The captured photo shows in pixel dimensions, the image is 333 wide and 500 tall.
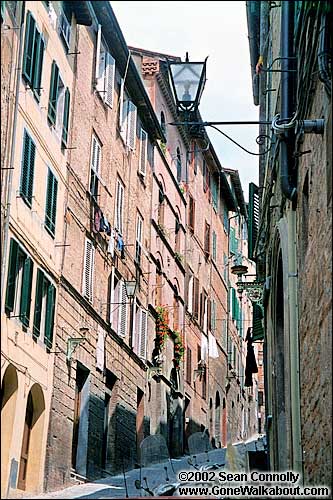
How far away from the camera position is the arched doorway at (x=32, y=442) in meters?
16.0

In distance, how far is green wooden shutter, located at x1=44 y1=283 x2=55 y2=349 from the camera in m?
17.2

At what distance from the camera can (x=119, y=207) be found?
80.3 feet

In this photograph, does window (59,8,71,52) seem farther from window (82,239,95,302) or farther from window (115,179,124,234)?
window (115,179,124,234)

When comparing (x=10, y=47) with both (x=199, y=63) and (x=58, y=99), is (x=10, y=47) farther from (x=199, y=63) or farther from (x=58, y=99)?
(x=58, y=99)

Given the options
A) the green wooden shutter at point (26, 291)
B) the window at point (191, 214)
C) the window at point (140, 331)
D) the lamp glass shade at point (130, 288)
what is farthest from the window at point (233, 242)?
the green wooden shutter at point (26, 291)

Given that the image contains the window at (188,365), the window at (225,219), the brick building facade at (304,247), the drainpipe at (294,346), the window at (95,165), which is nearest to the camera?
the brick building facade at (304,247)

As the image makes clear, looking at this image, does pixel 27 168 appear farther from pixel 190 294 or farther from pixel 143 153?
pixel 190 294

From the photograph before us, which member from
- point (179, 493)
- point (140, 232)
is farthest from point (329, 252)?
point (140, 232)

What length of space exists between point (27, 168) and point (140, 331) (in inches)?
445

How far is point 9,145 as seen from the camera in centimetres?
1434

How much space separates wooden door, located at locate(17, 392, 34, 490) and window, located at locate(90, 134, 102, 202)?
6439 mm

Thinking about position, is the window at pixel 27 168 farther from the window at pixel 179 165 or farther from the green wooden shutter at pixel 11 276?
the window at pixel 179 165

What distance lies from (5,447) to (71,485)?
4956 mm

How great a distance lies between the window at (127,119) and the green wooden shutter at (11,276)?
10337 mm
